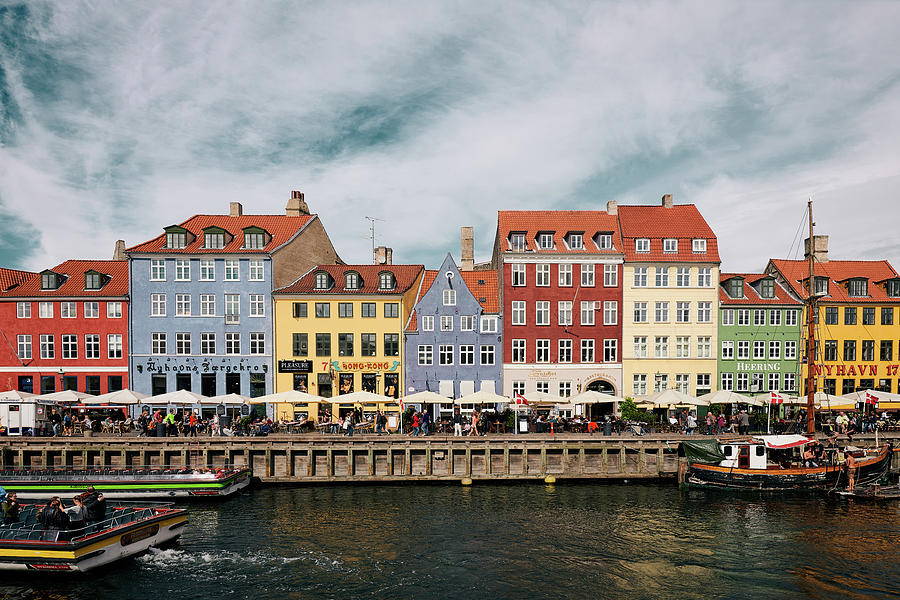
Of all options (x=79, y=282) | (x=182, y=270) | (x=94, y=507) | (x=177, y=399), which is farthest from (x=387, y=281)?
(x=94, y=507)

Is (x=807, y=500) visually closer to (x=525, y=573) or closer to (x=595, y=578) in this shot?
(x=595, y=578)

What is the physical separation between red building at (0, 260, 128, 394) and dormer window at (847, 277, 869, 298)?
6269 centimetres

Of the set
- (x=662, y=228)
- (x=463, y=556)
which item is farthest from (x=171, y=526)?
(x=662, y=228)

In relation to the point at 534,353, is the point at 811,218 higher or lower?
higher

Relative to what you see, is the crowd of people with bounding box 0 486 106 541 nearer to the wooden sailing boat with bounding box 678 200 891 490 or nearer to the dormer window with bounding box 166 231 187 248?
the dormer window with bounding box 166 231 187 248

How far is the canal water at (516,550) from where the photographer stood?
68.8 ft

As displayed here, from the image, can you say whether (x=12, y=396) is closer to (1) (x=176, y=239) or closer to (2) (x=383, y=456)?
(1) (x=176, y=239)

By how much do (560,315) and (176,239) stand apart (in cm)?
3350

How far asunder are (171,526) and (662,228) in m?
42.7

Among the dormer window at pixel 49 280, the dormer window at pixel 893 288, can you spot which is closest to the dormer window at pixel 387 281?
the dormer window at pixel 49 280

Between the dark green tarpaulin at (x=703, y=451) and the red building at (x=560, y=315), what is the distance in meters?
14.1

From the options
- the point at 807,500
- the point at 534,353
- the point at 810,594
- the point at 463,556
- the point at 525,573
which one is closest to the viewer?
the point at 810,594

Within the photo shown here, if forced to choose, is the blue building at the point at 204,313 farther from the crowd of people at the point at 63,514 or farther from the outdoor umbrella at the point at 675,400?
the outdoor umbrella at the point at 675,400

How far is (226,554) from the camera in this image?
78.7 ft
